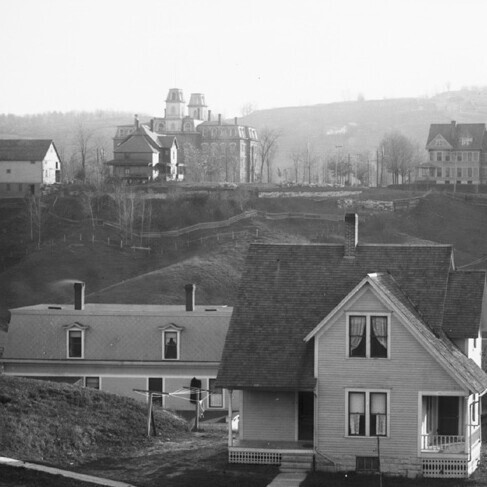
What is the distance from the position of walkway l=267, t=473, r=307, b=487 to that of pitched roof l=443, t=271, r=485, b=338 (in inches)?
212

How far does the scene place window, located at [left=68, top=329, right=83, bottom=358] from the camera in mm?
50156

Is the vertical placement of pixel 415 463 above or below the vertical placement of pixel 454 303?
below

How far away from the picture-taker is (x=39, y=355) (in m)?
50.3

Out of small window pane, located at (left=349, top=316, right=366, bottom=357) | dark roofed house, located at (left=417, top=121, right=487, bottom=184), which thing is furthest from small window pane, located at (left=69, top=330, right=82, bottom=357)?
dark roofed house, located at (left=417, top=121, right=487, bottom=184)

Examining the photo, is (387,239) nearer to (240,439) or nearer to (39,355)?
(39,355)

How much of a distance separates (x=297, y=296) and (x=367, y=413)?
3.55 metres

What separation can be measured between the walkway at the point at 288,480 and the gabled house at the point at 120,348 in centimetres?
1806

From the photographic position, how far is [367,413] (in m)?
31.1

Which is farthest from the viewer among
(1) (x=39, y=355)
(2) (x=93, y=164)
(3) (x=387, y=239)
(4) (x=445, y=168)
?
(2) (x=93, y=164)

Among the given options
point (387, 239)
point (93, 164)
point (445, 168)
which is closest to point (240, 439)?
point (387, 239)

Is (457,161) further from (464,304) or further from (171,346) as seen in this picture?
(464,304)

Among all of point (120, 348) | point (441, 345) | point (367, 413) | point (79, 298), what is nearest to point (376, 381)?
point (367, 413)

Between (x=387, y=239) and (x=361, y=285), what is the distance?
257 feet

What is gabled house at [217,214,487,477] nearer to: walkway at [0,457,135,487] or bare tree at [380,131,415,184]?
walkway at [0,457,135,487]
